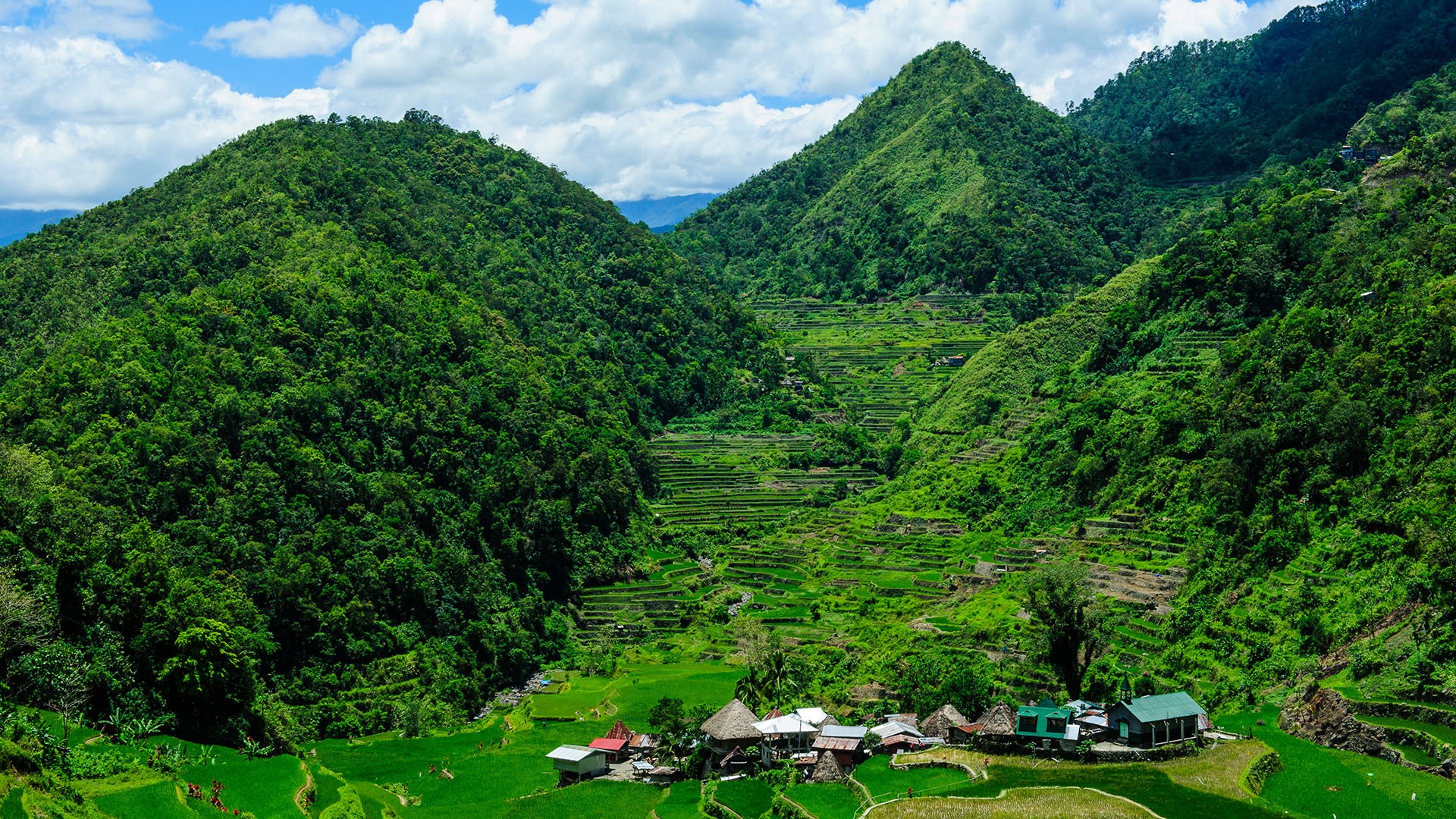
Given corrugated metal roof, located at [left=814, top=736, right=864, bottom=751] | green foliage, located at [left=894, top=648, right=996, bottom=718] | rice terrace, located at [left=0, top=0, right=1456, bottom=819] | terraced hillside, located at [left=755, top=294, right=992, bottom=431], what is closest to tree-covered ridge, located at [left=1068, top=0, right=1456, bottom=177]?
rice terrace, located at [left=0, top=0, right=1456, bottom=819]

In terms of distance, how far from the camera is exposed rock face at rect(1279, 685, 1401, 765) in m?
27.0

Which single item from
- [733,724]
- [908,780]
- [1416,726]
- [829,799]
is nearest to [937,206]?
[733,724]

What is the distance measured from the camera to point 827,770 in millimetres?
31375

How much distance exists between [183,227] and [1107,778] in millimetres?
66401

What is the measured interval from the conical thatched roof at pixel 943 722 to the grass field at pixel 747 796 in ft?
16.4

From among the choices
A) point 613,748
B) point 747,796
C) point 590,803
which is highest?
point 747,796

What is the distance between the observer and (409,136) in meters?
113

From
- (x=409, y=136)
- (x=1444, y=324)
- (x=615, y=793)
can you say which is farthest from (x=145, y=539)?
(x=409, y=136)

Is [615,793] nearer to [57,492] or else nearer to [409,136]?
[57,492]

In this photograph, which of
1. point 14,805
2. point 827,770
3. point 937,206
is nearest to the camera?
point 14,805

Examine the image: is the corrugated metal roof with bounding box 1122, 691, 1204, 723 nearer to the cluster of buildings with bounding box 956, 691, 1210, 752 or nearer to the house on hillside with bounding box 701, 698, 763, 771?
the cluster of buildings with bounding box 956, 691, 1210, 752

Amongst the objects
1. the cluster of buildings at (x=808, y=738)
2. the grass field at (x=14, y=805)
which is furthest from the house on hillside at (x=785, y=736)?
the grass field at (x=14, y=805)

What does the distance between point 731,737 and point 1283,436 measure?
24236 millimetres

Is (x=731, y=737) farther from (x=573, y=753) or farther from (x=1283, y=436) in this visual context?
(x=1283, y=436)
